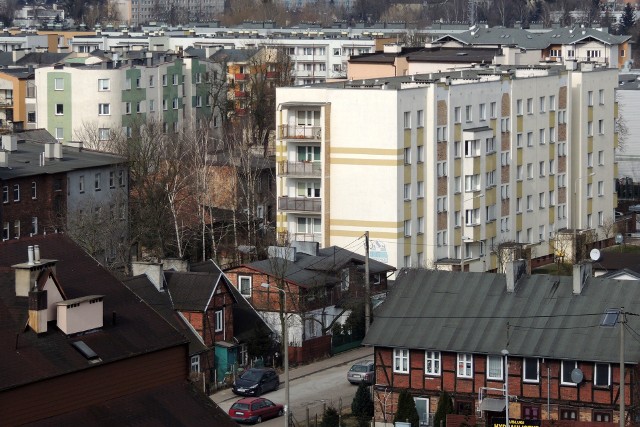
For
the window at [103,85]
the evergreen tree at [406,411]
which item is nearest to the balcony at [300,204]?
the evergreen tree at [406,411]

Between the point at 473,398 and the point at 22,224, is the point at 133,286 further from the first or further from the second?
the point at 22,224

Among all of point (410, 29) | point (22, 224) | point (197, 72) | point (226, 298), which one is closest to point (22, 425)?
point (226, 298)

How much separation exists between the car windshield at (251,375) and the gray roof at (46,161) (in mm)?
18294

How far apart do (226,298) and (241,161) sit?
2445 centimetres

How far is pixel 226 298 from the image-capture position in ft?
164

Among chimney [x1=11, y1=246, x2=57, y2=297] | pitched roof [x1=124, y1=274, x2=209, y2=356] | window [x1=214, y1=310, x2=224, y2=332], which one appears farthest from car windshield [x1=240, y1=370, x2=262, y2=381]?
chimney [x1=11, y1=246, x2=57, y2=297]

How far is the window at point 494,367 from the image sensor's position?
4347cm

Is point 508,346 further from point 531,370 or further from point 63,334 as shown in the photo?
point 63,334

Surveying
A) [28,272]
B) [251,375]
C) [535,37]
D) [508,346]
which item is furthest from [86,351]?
[535,37]

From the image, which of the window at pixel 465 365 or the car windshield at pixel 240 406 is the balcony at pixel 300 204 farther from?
the window at pixel 465 365

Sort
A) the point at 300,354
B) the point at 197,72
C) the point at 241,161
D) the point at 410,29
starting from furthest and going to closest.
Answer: the point at 410,29
the point at 197,72
the point at 241,161
the point at 300,354

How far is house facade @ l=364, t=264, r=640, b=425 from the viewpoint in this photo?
139ft

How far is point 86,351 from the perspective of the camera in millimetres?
29250

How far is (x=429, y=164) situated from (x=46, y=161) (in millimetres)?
14972
